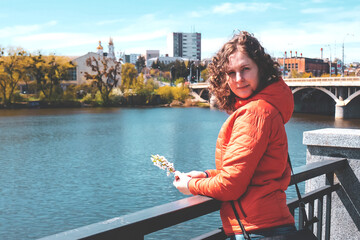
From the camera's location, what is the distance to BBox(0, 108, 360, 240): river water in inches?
466

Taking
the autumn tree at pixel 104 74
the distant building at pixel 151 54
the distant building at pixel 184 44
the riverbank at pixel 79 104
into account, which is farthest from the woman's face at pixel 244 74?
the distant building at pixel 184 44

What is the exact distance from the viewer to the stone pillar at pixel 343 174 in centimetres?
342

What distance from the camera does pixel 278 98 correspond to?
197 cm

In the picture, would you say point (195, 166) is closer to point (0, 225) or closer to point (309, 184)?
point (0, 225)

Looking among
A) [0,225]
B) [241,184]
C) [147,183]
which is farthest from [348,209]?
[147,183]

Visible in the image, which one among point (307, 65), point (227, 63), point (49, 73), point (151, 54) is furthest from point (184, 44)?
point (227, 63)

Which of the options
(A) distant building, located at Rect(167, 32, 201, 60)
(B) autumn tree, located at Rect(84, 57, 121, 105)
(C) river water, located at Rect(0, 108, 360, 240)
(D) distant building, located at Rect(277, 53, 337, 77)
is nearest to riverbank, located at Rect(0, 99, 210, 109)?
(B) autumn tree, located at Rect(84, 57, 121, 105)

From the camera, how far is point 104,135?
31.5 m

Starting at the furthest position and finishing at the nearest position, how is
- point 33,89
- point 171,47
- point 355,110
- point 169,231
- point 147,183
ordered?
point 171,47 < point 33,89 < point 355,110 < point 147,183 < point 169,231

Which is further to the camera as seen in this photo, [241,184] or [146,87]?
[146,87]

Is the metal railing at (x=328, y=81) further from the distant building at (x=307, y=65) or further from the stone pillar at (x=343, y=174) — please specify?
the distant building at (x=307, y=65)

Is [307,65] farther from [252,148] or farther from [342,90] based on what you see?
[252,148]

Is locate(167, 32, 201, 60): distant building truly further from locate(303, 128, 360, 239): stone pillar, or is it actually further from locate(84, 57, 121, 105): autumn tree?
locate(303, 128, 360, 239): stone pillar

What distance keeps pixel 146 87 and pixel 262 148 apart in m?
76.5
